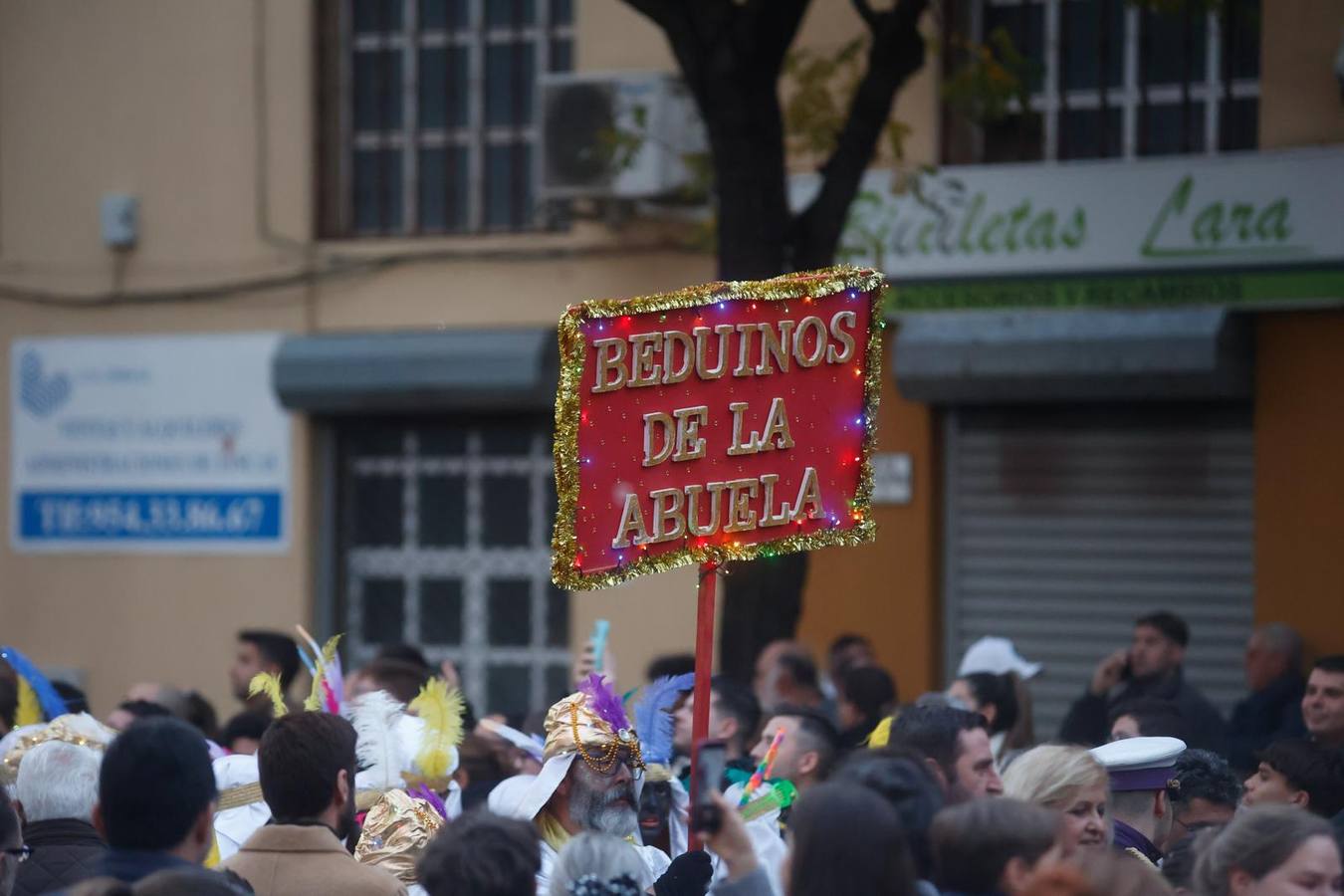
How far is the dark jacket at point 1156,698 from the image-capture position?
7855 millimetres

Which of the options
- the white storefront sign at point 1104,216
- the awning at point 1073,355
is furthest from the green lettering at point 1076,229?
the awning at point 1073,355

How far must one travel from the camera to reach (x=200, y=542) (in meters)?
13.7

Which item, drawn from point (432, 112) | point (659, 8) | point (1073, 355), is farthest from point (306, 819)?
point (432, 112)

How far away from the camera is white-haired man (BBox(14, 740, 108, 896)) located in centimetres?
491

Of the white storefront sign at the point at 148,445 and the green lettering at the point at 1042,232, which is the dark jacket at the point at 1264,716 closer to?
the green lettering at the point at 1042,232

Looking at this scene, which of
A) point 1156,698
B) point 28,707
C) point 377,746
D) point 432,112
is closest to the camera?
point 377,746

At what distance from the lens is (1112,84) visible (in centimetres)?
1192

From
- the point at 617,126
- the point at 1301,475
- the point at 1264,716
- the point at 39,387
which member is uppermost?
the point at 617,126

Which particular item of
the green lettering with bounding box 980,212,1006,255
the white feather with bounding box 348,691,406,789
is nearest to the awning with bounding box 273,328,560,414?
the green lettering with bounding box 980,212,1006,255

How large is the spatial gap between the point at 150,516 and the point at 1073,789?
10.1m

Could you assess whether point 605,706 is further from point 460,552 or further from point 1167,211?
point 460,552

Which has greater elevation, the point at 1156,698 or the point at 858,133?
the point at 858,133

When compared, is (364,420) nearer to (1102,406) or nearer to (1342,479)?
(1102,406)

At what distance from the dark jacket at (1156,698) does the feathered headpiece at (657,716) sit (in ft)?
7.61
